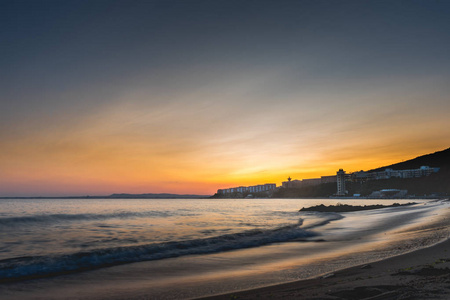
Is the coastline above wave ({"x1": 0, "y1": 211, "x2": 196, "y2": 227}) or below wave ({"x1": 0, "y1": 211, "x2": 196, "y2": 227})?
above

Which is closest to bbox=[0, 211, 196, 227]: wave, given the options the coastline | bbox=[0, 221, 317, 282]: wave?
bbox=[0, 221, 317, 282]: wave

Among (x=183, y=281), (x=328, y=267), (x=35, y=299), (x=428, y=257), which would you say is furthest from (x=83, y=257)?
(x=428, y=257)

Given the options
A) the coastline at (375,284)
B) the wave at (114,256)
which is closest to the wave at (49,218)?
the wave at (114,256)

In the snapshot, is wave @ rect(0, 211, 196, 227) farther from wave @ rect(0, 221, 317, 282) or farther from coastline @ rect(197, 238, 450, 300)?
coastline @ rect(197, 238, 450, 300)

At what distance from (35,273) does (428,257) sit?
12.3 m

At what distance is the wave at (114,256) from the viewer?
9.47m

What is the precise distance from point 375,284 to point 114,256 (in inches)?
387

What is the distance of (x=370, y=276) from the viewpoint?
6.67 metres

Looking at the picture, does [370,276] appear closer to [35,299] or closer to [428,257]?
[428,257]

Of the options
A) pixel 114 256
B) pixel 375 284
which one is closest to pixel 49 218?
pixel 114 256

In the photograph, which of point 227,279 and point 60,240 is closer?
point 227,279

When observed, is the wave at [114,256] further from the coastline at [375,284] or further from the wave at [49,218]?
the wave at [49,218]

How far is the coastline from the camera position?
5.19 m

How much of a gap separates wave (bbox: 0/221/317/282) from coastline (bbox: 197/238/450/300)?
665cm
